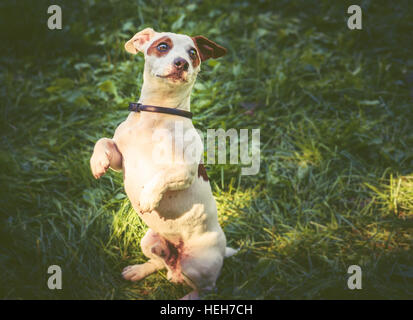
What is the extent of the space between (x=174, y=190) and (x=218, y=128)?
1606 mm

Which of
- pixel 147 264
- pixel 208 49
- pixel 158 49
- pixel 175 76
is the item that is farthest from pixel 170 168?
pixel 147 264

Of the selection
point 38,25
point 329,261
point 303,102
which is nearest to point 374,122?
point 303,102

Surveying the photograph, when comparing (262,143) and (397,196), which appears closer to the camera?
(397,196)

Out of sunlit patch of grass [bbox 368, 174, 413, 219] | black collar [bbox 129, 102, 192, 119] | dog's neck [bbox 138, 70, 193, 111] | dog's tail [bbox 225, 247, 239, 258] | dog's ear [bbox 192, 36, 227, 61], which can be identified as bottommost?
dog's tail [bbox 225, 247, 239, 258]

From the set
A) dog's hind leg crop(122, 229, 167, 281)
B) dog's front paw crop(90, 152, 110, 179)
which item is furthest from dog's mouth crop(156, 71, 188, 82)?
dog's hind leg crop(122, 229, 167, 281)

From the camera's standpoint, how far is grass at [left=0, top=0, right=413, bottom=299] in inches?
92.5

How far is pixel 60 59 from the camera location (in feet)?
13.9

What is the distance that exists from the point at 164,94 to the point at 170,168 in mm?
348

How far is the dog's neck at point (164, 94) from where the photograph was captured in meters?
1.79

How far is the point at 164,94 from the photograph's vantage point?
182 centimetres

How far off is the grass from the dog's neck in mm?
930

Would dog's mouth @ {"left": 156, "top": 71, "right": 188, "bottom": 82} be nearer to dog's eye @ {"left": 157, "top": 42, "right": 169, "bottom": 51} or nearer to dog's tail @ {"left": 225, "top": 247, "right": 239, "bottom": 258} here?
dog's eye @ {"left": 157, "top": 42, "right": 169, "bottom": 51}

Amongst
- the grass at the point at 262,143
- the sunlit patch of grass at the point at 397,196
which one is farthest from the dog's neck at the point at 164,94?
the sunlit patch of grass at the point at 397,196

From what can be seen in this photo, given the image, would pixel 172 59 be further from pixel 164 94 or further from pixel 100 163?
pixel 100 163
